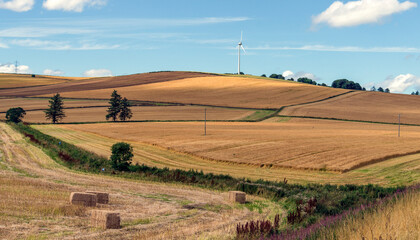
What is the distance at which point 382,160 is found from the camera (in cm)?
5009

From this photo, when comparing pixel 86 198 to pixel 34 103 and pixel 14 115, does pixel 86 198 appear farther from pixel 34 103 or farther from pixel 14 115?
pixel 34 103

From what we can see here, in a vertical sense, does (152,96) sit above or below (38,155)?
above

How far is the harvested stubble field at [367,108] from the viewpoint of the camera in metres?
114

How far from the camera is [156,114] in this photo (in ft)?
394

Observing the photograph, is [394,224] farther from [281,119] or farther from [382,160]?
[281,119]

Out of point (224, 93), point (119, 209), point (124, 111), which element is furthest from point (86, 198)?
point (224, 93)

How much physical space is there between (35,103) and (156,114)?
1881 inches

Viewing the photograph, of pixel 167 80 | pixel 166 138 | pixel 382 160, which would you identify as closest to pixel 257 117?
pixel 166 138

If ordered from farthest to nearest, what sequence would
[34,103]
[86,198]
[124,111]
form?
[34,103] → [124,111] → [86,198]

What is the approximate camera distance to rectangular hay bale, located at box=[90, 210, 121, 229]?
17641mm

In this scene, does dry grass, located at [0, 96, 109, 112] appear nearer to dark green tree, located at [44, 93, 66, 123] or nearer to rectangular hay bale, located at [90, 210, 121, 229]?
dark green tree, located at [44, 93, 66, 123]

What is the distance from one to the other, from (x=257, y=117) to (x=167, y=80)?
3556 inches

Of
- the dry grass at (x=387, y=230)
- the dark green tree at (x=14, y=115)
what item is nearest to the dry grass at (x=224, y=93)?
the dark green tree at (x=14, y=115)

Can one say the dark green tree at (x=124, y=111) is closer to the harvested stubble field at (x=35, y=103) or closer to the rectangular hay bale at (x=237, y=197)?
the harvested stubble field at (x=35, y=103)
